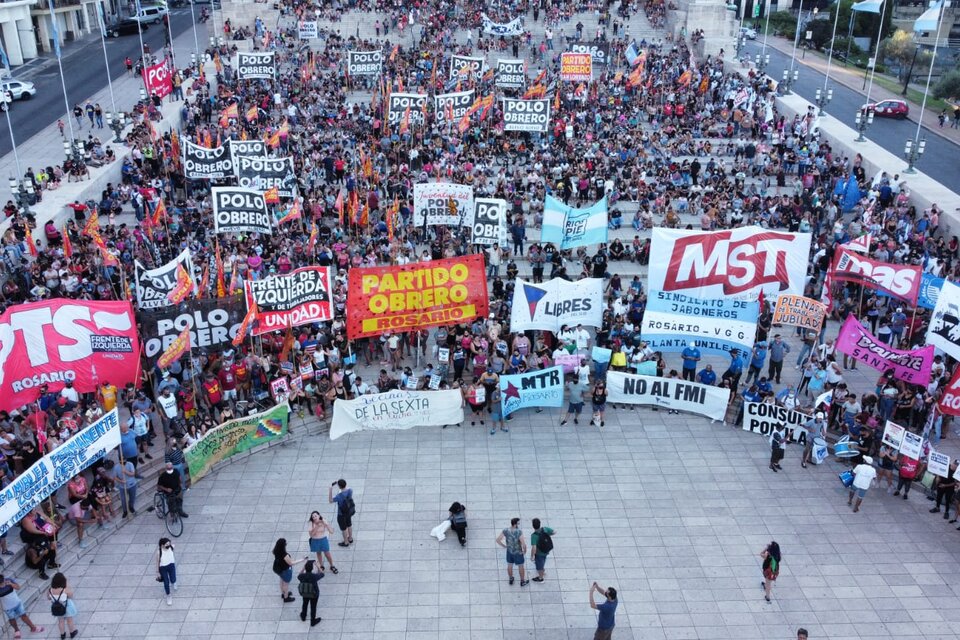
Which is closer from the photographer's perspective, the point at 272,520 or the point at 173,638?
the point at 173,638

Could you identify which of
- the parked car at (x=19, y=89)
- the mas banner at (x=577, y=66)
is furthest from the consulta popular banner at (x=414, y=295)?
the parked car at (x=19, y=89)

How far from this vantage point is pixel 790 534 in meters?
14.9

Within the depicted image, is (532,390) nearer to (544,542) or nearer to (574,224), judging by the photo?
(544,542)

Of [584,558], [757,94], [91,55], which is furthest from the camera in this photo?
[91,55]

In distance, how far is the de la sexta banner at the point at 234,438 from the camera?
622 inches

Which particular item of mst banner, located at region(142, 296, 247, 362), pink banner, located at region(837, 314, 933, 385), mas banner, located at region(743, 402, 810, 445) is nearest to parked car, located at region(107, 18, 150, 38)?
mst banner, located at region(142, 296, 247, 362)

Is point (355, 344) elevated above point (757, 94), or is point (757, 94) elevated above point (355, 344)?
point (757, 94)

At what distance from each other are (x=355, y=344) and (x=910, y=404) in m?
12.7

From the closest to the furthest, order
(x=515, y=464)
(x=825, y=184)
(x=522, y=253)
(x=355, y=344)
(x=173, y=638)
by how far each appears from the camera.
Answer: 1. (x=173, y=638)
2. (x=515, y=464)
3. (x=355, y=344)
4. (x=522, y=253)
5. (x=825, y=184)

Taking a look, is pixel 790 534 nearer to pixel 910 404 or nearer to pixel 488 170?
pixel 910 404

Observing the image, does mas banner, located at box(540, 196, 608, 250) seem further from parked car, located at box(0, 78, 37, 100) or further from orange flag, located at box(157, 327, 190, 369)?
parked car, located at box(0, 78, 37, 100)

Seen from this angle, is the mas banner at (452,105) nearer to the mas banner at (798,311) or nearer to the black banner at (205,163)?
the black banner at (205,163)

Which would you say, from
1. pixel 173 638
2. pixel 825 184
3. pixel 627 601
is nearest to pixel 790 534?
pixel 627 601

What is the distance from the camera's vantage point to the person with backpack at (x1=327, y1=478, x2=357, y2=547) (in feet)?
46.1
